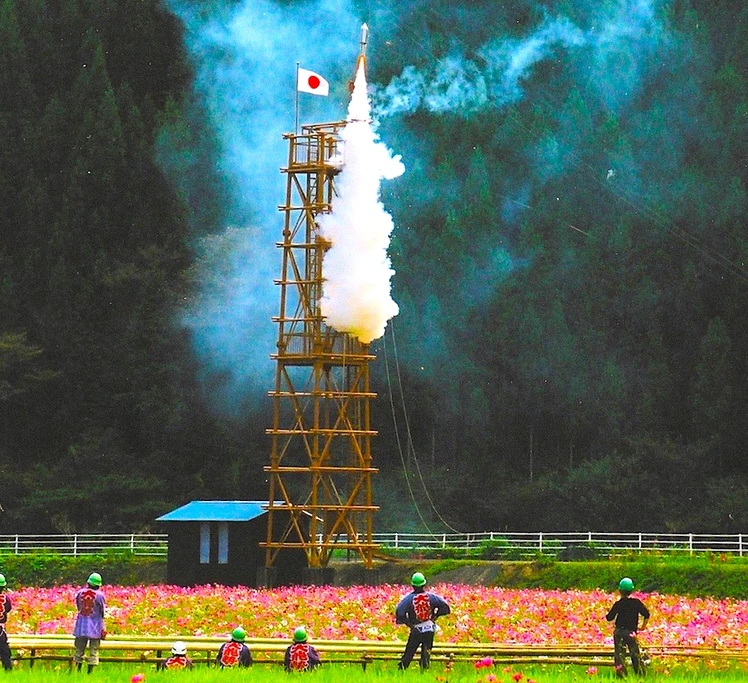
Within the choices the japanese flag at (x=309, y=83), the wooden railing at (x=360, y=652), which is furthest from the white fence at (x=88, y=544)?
the wooden railing at (x=360, y=652)

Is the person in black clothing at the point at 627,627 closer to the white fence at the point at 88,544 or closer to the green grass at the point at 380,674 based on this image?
the green grass at the point at 380,674

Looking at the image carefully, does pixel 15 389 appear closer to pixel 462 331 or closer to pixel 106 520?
pixel 106 520

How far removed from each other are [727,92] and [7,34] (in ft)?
89.4

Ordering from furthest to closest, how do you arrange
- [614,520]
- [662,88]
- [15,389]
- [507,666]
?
[662,88]
[15,389]
[614,520]
[507,666]

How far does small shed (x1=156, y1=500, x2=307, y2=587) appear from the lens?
48156 millimetres

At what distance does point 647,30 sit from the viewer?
73.5 metres

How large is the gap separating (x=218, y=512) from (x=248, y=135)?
2720 centimetres

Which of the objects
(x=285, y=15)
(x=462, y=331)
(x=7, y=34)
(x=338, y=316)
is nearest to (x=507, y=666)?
(x=338, y=316)

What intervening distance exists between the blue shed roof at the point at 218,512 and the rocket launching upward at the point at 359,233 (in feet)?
16.9

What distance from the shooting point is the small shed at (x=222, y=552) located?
1896 inches

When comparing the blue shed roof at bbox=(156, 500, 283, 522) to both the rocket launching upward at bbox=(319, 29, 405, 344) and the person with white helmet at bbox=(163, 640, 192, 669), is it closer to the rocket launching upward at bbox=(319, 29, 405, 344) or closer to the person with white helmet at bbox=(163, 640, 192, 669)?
the rocket launching upward at bbox=(319, 29, 405, 344)

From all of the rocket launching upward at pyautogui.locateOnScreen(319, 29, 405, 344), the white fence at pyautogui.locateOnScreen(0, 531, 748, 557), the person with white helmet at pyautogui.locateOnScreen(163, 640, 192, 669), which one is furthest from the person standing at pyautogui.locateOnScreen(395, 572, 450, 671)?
the rocket launching upward at pyautogui.locateOnScreen(319, 29, 405, 344)

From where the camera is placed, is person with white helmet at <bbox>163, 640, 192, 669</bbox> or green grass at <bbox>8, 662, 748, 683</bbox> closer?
green grass at <bbox>8, 662, 748, 683</bbox>

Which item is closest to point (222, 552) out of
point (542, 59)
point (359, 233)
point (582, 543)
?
point (359, 233)
